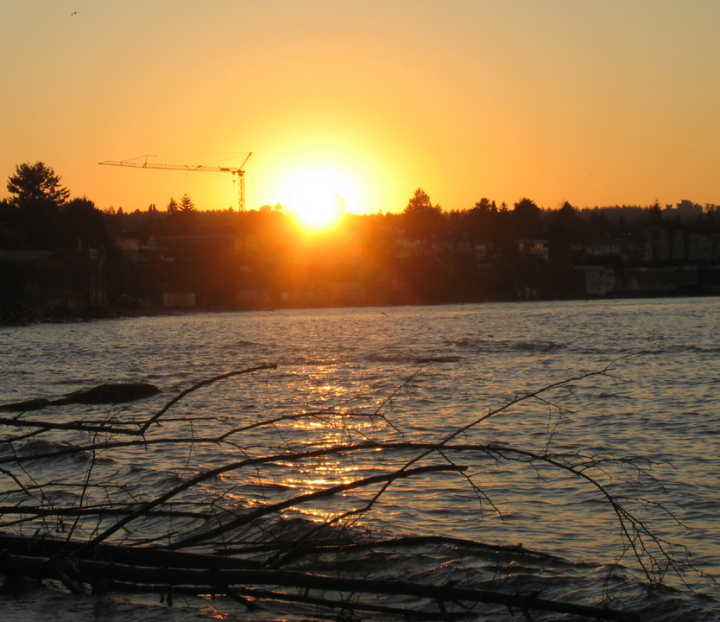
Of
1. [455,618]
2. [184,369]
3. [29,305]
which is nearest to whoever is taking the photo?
[455,618]

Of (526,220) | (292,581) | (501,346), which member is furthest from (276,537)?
(526,220)

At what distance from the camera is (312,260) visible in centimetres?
14062

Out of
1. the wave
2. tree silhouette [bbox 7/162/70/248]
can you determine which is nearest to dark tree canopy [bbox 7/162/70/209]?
tree silhouette [bbox 7/162/70/248]

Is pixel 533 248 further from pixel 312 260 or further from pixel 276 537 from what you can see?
pixel 276 537

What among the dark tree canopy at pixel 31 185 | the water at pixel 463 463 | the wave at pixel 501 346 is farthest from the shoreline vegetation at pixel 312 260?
the water at pixel 463 463

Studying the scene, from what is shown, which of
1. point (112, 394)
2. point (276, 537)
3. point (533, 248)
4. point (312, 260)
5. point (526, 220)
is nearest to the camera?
point (276, 537)

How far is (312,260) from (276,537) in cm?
13525

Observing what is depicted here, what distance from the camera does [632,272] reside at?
146625 millimetres

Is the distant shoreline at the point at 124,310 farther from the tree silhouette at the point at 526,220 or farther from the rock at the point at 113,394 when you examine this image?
the rock at the point at 113,394

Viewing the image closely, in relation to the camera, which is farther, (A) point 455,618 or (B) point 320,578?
(A) point 455,618

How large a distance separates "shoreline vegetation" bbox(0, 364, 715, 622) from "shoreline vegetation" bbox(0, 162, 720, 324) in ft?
215

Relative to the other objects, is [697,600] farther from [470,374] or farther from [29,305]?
[29,305]

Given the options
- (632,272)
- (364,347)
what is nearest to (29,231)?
(364,347)

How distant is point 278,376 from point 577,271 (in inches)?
4945
